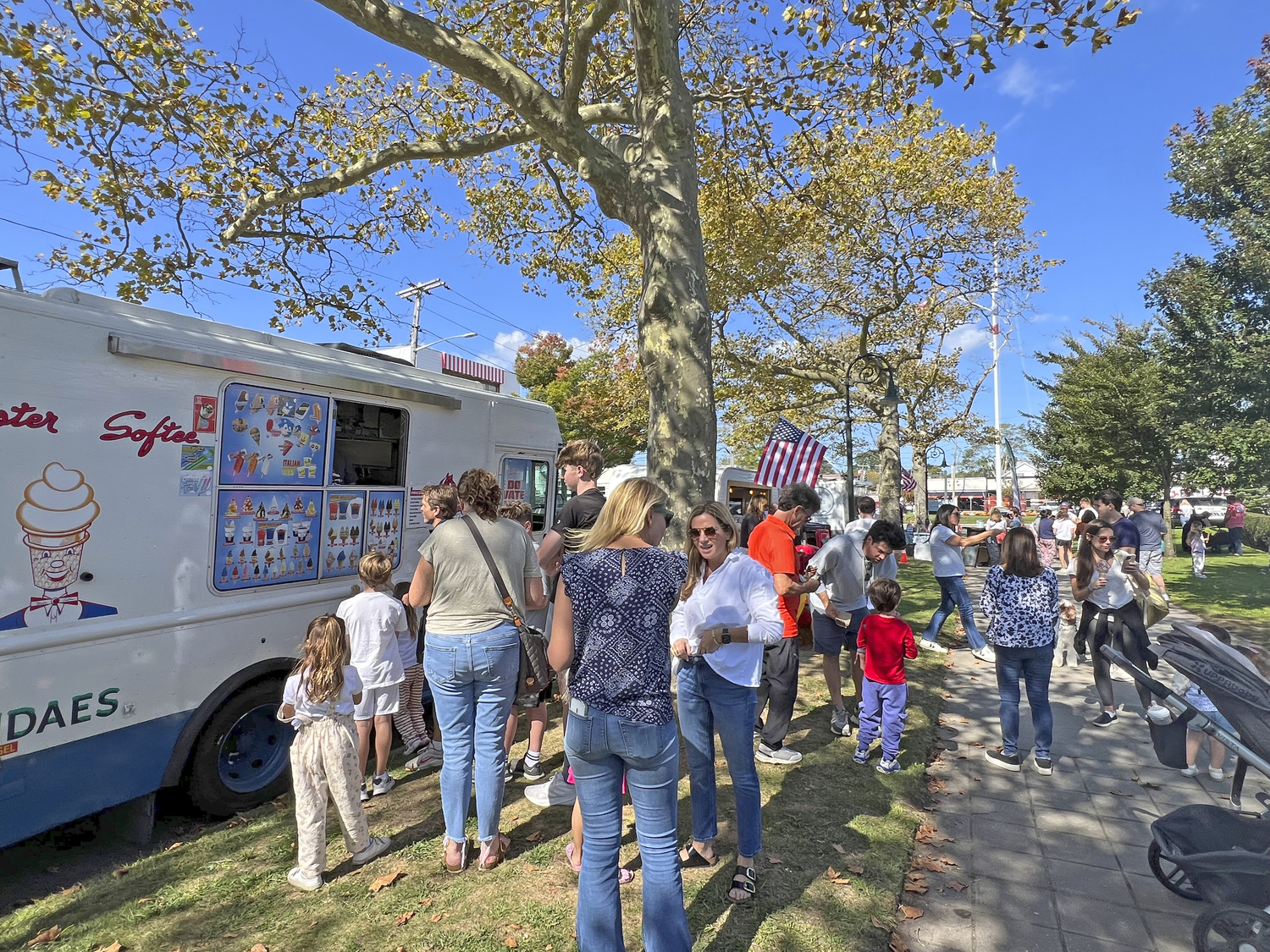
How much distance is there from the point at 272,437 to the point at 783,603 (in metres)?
3.65

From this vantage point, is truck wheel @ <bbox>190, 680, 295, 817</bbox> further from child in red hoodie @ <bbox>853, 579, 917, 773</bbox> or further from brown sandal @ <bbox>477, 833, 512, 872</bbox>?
child in red hoodie @ <bbox>853, 579, 917, 773</bbox>

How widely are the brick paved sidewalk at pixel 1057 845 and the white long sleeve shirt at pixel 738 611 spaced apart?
137 cm

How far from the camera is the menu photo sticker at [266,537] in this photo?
12.9 ft

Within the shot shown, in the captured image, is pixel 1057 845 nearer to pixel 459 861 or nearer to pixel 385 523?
pixel 459 861

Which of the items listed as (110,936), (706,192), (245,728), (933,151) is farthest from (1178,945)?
(933,151)

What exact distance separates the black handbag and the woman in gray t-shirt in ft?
0.05

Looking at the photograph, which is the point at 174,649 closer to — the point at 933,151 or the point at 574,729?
the point at 574,729

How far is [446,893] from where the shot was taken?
3219 mm

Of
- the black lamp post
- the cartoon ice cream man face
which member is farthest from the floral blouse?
the black lamp post

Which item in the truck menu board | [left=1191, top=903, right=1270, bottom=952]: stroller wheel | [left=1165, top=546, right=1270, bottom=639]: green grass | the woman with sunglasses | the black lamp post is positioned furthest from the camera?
the black lamp post

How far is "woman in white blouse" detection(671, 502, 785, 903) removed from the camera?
9.95ft

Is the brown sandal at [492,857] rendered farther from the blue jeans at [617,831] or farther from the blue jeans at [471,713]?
the blue jeans at [617,831]

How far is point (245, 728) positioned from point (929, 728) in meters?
5.13

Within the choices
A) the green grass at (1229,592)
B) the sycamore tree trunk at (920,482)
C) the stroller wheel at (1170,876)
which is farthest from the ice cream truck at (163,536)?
the sycamore tree trunk at (920,482)
